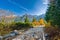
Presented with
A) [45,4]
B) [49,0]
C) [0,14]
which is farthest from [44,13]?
[0,14]

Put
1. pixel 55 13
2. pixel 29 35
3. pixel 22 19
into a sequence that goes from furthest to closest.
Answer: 1. pixel 22 19
2. pixel 29 35
3. pixel 55 13

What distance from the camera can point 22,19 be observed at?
32.1 ft

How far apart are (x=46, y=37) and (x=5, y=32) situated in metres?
1.98

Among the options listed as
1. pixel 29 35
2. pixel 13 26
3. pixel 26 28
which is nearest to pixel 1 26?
pixel 13 26

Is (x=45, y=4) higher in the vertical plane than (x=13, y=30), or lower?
higher

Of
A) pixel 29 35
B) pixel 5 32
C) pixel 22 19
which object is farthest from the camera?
pixel 22 19

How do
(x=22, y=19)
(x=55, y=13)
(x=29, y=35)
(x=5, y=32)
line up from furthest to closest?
(x=22, y=19) → (x=5, y=32) → (x=29, y=35) → (x=55, y=13)

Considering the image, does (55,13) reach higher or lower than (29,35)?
higher

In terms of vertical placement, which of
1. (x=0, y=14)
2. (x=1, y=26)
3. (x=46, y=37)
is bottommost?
(x=46, y=37)

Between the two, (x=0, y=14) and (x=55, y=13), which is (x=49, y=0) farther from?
(x=0, y=14)

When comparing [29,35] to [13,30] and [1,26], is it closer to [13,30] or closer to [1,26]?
[13,30]

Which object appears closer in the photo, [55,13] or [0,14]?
[55,13]

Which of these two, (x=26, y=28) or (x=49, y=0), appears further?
(x=26, y=28)

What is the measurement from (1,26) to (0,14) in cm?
111
